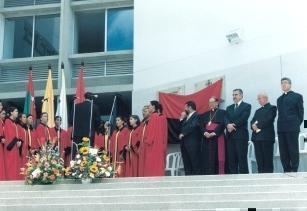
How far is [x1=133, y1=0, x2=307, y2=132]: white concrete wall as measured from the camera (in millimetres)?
11594

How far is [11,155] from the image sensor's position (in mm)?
11023

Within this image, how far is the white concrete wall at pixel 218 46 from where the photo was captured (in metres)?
11.6

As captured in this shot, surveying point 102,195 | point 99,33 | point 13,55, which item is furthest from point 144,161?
point 13,55

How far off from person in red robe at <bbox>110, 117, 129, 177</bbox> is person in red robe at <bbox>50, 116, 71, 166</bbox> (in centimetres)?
102

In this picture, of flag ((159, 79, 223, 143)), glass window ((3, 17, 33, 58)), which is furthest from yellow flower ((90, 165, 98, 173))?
glass window ((3, 17, 33, 58))

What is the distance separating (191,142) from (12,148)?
3.33m

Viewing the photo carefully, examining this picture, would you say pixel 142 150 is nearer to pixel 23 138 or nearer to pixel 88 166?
pixel 88 166

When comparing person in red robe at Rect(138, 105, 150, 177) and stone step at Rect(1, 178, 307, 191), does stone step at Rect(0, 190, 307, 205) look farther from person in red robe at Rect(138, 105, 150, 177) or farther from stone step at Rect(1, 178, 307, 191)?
person in red robe at Rect(138, 105, 150, 177)

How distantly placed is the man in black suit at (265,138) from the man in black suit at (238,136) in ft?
0.83

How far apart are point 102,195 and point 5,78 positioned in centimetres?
828

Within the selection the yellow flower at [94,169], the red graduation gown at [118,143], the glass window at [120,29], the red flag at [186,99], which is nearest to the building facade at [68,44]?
the glass window at [120,29]

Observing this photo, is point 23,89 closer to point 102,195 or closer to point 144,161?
point 144,161

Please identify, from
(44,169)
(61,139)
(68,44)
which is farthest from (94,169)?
(68,44)

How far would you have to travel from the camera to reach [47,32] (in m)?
16.5
